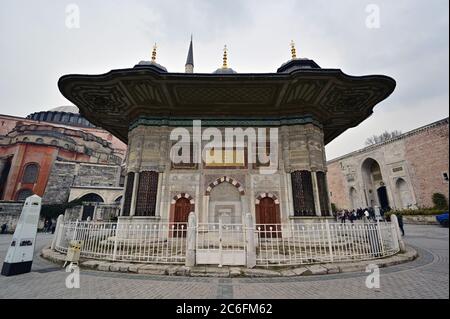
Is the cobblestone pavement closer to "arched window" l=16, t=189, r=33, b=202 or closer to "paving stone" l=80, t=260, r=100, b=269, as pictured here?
"paving stone" l=80, t=260, r=100, b=269

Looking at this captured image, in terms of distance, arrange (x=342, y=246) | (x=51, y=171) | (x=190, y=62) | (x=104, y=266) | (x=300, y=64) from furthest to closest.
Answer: (x=51, y=171)
(x=190, y=62)
(x=300, y=64)
(x=342, y=246)
(x=104, y=266)

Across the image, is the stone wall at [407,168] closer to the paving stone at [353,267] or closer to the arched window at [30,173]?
the paving stone at [353,267]

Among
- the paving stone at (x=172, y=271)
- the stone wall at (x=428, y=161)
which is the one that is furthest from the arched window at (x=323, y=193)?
the stone wall at (x=428, y=161)

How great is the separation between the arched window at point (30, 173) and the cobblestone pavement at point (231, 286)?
30.7 m

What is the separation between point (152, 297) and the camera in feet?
10.8

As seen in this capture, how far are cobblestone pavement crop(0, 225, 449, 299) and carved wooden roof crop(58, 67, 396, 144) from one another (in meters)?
6.35

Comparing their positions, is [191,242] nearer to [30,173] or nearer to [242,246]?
[242,246]

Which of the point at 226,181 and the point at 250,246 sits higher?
the point at 226,181

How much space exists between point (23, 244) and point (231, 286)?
4866 mm

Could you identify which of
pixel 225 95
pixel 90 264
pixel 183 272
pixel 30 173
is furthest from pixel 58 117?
pixel 183 272

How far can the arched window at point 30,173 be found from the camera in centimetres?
2702

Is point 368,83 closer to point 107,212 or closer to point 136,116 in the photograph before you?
point 136,116

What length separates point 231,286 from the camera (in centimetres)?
380
